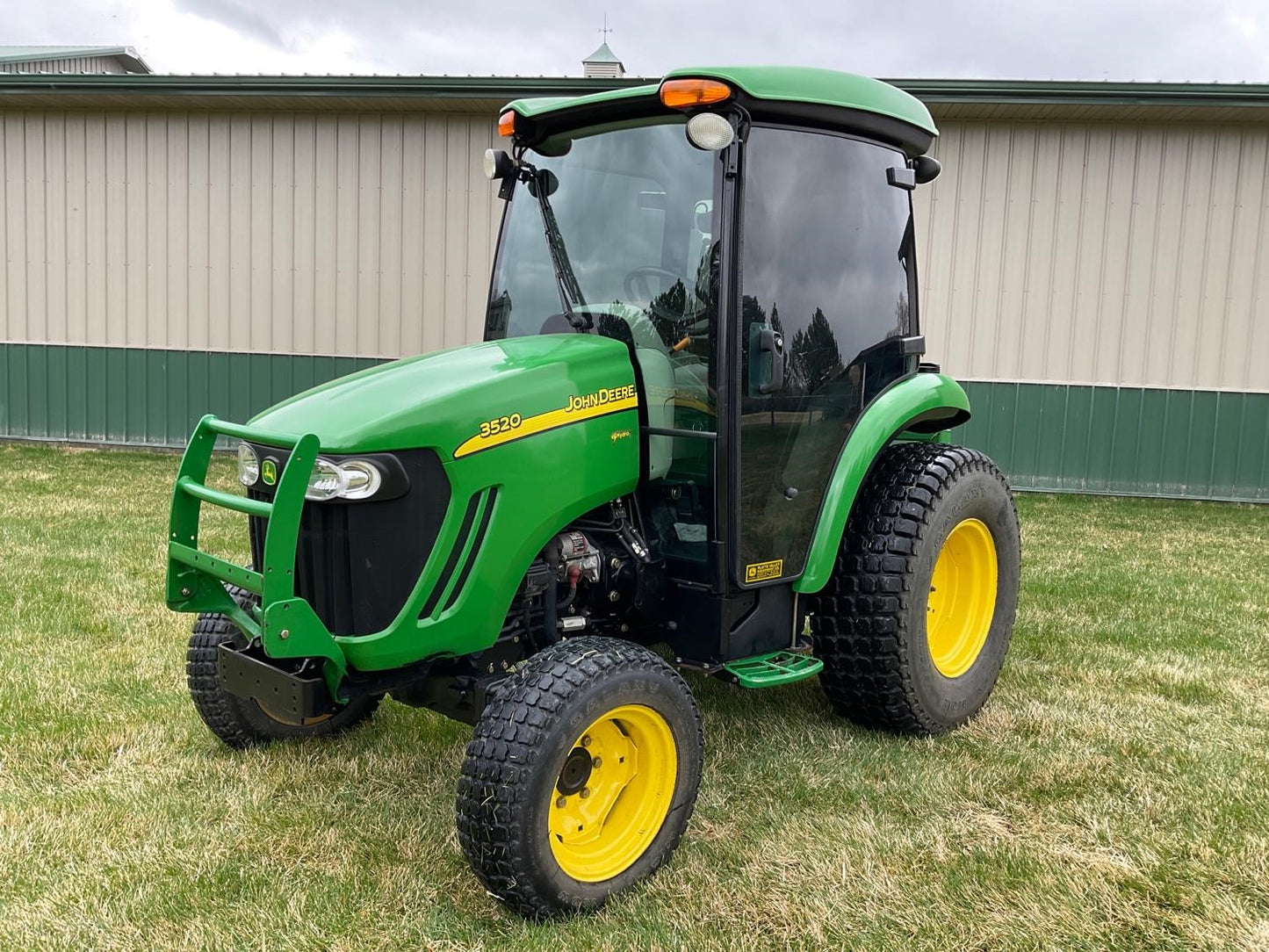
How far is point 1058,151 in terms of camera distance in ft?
31.2

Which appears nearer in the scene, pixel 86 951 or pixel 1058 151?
pixel 86 951

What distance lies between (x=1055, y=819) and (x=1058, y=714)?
2.90 feet

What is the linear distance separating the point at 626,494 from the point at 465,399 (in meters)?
0.66

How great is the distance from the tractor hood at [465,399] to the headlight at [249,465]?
0.08 m

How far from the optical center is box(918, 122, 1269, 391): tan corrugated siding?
941 centimetres

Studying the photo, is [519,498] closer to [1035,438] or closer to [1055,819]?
[1055,819]

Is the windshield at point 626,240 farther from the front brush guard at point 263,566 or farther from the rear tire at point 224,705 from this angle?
the rear tire at point 224,705

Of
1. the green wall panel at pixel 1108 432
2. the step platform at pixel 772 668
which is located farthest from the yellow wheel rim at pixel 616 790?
the green wall panel at pixel 1108 432

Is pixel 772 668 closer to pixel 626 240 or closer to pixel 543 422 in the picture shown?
pixel 543 422

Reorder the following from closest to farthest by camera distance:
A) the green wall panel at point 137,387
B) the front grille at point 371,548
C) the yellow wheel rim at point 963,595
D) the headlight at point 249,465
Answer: the front grille at point 371,548, the headlight at point 249,465, the yellow wheel rim at point 963,595, the green wall panel at point 137,387

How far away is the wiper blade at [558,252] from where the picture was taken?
124 inches

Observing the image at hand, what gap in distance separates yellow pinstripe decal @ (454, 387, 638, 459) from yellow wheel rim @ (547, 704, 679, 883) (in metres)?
0.73

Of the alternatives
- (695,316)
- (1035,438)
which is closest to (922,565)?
(695,316)

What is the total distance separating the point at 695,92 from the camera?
2.77m
